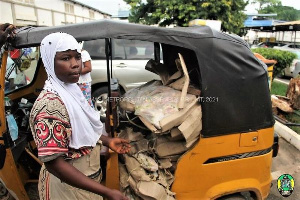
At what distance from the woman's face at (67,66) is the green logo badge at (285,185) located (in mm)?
3051

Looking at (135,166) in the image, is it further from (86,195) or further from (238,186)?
(238,186)

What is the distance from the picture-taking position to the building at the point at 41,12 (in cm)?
1135

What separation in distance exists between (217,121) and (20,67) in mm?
2588

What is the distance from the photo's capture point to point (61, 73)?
4.36ft

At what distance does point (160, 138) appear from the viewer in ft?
6.99

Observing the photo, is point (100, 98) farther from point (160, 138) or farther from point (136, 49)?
point (160, 138)

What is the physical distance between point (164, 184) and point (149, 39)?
115 centimetres

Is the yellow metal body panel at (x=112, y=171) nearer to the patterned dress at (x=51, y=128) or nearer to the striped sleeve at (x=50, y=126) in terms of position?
the patterned dress at (x=51, y=128)

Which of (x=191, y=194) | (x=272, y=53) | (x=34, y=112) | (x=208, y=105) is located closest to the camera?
(x=34, y=112)

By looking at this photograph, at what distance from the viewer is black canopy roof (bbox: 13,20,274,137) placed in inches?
69.1

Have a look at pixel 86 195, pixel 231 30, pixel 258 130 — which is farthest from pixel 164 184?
pixel 231 30

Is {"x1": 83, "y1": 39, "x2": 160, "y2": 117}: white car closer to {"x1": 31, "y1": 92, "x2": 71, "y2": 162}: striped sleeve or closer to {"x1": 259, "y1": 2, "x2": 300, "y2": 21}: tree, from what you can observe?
{"x1": 31, "y1": 92, "x2": 71, "y2": 162}: striped sleeve

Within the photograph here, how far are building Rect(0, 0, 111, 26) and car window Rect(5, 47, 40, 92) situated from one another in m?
9.26

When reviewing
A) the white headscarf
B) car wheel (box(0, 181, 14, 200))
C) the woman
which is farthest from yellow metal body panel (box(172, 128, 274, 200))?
car wheel (box(0, 181, 14, 200))
